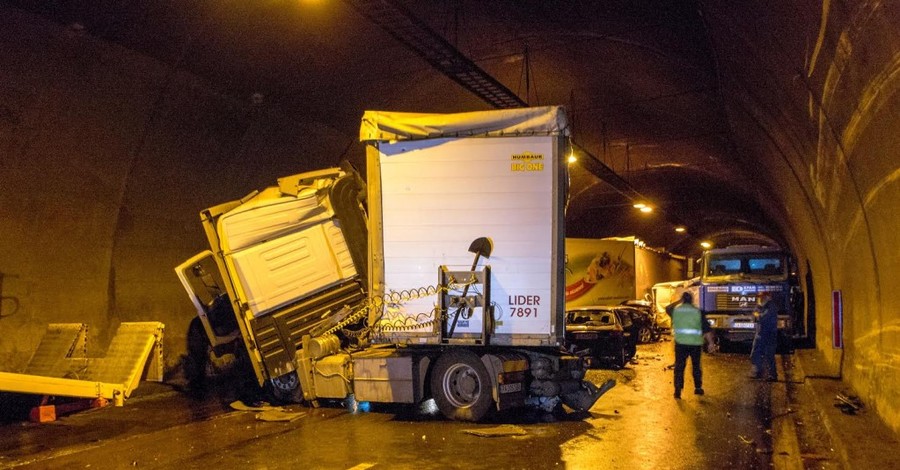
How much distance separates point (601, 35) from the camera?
14438mm

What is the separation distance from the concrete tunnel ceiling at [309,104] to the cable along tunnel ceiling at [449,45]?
5cm

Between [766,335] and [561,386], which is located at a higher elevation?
[766,335]

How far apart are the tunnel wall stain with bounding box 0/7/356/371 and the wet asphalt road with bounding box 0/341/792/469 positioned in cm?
243

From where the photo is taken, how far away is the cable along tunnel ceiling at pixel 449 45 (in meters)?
13.0

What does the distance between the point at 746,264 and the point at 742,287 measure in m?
1.13

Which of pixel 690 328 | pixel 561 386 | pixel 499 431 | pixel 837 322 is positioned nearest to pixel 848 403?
pixel 837 322

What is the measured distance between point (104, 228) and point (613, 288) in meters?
19.1

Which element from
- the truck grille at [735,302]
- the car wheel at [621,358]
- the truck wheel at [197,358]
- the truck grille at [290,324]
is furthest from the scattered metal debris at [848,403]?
the truck grille at [735,302]

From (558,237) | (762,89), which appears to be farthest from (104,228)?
(762,89)

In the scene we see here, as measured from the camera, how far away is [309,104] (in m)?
17.6

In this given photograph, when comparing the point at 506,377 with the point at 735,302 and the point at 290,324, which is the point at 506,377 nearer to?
the point at 290,324

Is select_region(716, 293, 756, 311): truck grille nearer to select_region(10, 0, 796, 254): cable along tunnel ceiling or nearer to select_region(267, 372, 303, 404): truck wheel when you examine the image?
select_region(10, 0, 796, 254): cable along tunnel ceiling

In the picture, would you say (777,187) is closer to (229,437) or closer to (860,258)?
(860,258)

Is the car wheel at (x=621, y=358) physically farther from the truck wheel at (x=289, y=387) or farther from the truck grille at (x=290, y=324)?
the truck wheel at (x=289, y=387)
